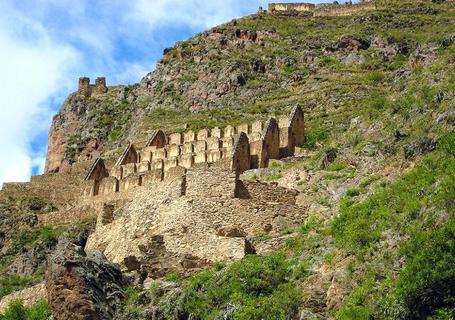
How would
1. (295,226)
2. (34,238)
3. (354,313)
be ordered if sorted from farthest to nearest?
(34,238), (295,226), (354,313)

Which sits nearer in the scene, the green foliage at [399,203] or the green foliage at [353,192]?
the green foliage at [399,203]

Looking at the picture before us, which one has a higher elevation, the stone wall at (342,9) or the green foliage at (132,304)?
the stone wall at (342,9)

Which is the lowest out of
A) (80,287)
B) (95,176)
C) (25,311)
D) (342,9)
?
(25,311)

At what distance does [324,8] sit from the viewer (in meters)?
99.1

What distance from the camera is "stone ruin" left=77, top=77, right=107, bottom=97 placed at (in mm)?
93000

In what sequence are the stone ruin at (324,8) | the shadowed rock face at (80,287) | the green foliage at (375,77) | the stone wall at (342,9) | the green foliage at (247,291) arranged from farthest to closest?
the stone ruin at (324,8) < the stone wall at (342,9) < the green foliage at (375,77) < the shadowed rock face at (80,287) < the green foliage at (247,291)

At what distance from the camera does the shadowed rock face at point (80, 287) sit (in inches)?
1341

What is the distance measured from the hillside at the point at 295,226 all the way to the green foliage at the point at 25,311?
282 mm

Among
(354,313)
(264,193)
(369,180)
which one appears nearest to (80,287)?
(354,313)

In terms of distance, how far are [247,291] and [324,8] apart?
67649 mm

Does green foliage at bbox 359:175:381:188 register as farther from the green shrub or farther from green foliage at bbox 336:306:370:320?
the green shrub

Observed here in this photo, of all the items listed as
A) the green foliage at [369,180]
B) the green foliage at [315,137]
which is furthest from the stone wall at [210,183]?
the green foliage at [315,137]

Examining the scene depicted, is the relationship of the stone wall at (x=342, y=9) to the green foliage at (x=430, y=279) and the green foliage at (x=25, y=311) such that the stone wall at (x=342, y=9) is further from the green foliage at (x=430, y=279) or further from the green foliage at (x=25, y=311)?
the green foliage at (x=430, y=279)

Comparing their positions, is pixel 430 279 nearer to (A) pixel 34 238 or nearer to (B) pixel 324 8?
(A) pixel 34 238
